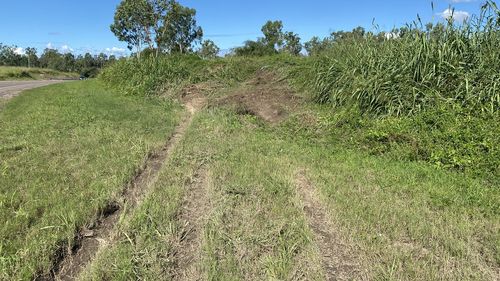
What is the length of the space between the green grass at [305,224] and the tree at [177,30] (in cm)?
3144

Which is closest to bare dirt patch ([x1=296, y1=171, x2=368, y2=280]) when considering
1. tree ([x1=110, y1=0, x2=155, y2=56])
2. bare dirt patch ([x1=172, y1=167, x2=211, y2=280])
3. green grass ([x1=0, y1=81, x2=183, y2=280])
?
bare dirt patch ([x1=172, y1=167, x2=211, y2=280])

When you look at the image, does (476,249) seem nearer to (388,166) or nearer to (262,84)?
(388,166)

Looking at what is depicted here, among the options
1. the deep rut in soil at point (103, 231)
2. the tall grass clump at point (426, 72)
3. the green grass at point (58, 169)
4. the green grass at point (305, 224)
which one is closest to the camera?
the green grass at point (305, 224)

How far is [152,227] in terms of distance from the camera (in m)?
3.61

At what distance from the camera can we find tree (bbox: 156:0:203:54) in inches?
1374

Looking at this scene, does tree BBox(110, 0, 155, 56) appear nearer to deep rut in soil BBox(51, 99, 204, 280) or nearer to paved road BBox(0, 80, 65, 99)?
paved road BBox(0, 80, 65, 99)

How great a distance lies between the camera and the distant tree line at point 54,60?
93562mm

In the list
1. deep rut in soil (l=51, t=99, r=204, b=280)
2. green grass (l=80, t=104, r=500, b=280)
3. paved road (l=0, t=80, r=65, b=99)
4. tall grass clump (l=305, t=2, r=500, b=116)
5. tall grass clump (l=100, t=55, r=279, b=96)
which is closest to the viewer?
green grass (l=80, t=104, r=500, b=280)

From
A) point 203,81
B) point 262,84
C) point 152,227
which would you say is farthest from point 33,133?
point 203,81

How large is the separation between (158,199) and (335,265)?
2128 mm

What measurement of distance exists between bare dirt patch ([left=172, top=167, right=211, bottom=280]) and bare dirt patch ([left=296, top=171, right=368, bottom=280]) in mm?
1041

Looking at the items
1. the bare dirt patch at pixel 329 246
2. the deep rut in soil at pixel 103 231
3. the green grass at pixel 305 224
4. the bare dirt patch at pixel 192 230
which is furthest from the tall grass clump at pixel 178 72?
the bare dirt patch at pixel 329 246

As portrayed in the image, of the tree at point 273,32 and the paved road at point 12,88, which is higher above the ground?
the tree at point 273,32

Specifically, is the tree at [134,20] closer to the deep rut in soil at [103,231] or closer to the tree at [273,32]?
the tree at [273,32]
